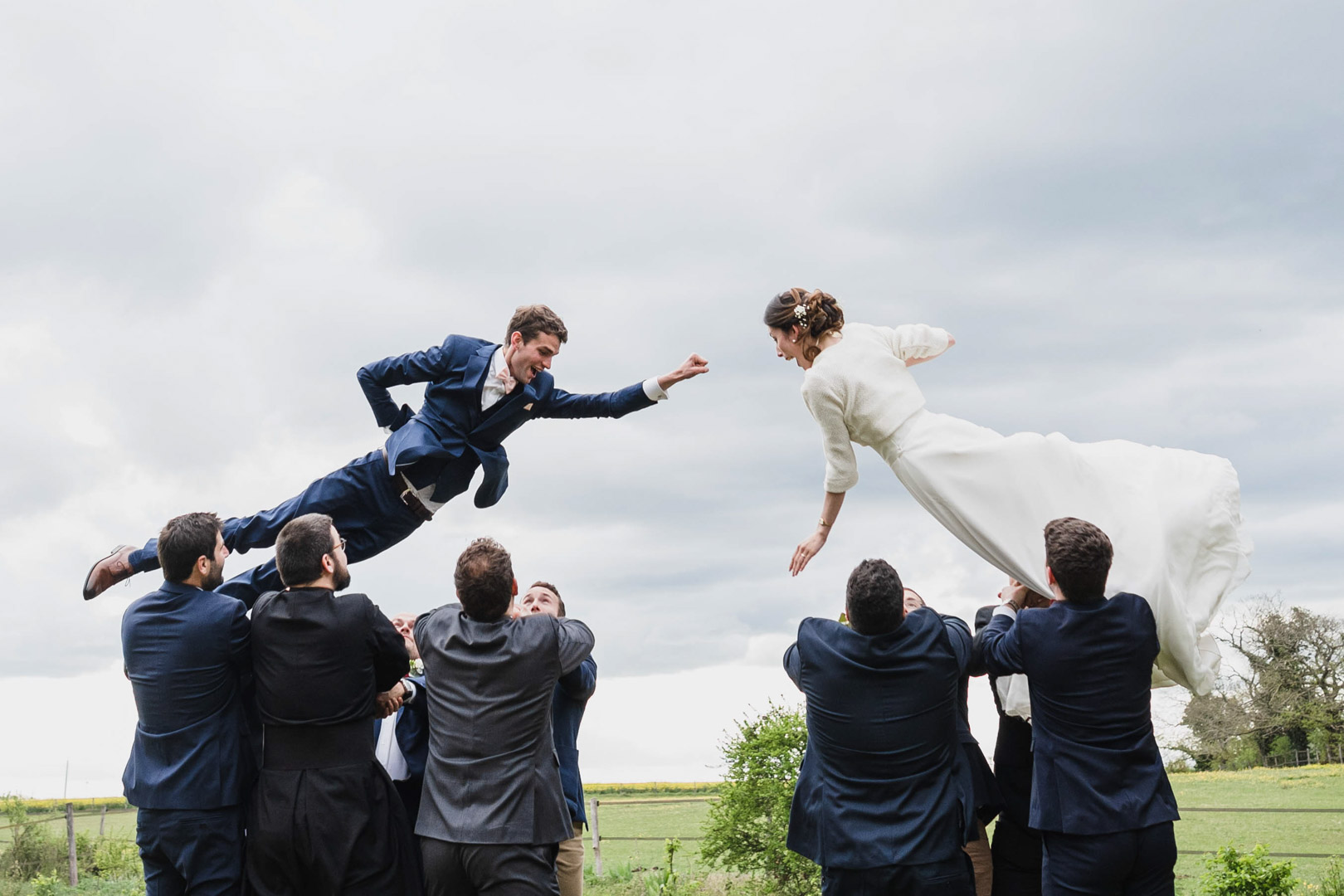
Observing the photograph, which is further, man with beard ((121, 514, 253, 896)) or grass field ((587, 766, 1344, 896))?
grass field ((587, 766, 1344, 896))

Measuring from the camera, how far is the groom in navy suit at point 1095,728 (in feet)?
12.6

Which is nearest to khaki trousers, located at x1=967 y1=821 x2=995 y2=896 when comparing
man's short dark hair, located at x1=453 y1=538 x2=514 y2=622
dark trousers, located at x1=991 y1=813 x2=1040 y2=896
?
dark trousers, located at x1=991 y1=813 x2=1040 y2=896

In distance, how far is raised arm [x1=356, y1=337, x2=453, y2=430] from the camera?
6.27m

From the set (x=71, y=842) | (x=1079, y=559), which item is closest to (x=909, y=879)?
(x=1079, y=559)

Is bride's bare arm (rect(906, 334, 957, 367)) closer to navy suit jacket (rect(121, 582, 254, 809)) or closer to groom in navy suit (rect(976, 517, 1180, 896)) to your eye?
groom in navy suit (rect(976, 517, 1180, 896))

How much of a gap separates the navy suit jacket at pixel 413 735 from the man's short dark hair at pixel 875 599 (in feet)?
6.48

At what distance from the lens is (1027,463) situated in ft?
15.6

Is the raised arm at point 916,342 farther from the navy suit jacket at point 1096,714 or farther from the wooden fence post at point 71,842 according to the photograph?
the wooden fence post at point 71,842

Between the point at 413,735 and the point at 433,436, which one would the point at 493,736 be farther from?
the point at 433,436

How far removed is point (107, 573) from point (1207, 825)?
1897 cm

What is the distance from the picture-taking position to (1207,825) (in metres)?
18.5

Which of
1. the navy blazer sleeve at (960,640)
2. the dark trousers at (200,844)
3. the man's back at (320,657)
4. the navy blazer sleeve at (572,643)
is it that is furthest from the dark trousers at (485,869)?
the navy blazer sleeve at (960,640)

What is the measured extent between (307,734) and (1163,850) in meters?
3.35

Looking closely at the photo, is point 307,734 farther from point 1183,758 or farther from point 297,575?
point 1183,758
